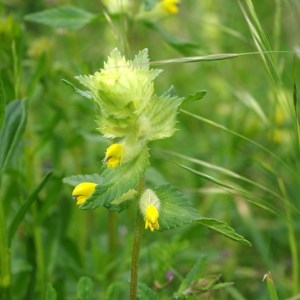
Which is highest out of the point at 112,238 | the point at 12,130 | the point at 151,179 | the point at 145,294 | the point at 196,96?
the point at 196,96

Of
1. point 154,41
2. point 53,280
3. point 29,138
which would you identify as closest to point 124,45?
point 29,138

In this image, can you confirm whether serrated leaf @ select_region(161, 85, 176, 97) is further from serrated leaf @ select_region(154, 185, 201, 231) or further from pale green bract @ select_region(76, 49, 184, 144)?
serrated leaf @ select_region(154, 185, 201, 231)

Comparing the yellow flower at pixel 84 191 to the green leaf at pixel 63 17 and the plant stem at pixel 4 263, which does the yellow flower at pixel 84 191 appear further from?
the green leaf at pixel 63 17

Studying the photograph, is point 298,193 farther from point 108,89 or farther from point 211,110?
point 108,89

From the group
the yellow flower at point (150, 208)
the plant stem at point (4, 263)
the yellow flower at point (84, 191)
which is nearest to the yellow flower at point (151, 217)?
the yellow flower at point (150, 208)

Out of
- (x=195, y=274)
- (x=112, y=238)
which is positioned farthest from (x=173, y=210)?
(x=112, y=238)

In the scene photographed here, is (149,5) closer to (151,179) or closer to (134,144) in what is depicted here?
(151,179)
